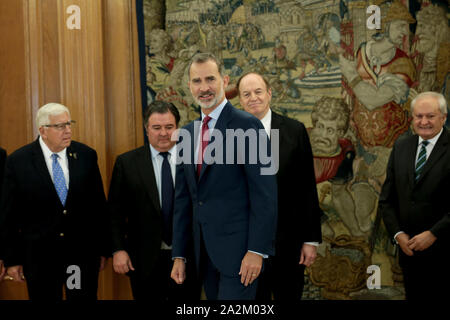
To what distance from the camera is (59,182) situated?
3299mm

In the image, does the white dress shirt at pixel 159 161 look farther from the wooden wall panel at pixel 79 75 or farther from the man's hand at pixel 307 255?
the man's hand at pixel 307 255

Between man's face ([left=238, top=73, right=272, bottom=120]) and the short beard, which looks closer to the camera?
the short beard

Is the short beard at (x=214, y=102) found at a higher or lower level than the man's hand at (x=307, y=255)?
higher

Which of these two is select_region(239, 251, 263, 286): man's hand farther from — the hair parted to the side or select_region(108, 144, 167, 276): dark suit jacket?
the hair parted to the side

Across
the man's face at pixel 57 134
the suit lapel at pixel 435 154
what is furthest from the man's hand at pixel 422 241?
the man's face at pixel 57 134

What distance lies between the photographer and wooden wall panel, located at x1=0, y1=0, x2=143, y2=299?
13.1 ft

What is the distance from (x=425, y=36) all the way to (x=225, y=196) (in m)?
2.53

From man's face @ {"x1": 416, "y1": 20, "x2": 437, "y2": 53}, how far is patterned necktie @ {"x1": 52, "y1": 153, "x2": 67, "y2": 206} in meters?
3.00

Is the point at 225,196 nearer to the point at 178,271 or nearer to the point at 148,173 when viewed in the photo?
the point at 178,271

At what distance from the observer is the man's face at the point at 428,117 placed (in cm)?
323

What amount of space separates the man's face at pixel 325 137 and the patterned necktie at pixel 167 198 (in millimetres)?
1400

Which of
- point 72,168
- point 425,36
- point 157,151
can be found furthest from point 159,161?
point 425,36

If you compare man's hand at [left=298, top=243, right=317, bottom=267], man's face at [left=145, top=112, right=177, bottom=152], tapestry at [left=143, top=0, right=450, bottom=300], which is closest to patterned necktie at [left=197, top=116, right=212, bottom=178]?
man's face at [left=145, top=112, right=177, bottom=152]

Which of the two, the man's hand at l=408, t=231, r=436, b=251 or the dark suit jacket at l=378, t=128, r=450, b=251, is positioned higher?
the dark suit jacket at l=378, t=128, r=450, b=251
